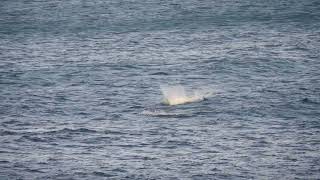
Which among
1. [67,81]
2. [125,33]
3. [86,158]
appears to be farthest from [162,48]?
[86,158]

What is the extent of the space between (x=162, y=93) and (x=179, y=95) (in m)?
2.15

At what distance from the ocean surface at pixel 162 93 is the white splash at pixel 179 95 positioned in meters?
0.15

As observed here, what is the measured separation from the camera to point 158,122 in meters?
43.1

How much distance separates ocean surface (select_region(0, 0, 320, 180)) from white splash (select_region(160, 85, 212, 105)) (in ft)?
0.49

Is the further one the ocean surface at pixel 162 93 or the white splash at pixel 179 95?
the white splash at pixel 179 95

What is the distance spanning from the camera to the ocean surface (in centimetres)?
3578

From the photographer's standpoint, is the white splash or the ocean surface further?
the white splash

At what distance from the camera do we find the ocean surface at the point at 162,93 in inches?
1409

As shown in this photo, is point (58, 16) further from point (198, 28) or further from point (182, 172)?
point (182, 172)

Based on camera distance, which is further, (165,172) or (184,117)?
(184,117)

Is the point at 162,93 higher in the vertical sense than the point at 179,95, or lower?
lower

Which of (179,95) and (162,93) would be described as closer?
(179,95)

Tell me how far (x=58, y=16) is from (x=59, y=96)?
38.1m

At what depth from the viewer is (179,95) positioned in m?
49.5
